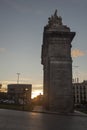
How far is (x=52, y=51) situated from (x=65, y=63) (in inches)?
103

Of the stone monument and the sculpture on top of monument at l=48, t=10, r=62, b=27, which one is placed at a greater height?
the sculpture on top of monument at l=48, t=10, r=62, b=27

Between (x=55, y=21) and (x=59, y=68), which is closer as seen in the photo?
(x=59, y=68)

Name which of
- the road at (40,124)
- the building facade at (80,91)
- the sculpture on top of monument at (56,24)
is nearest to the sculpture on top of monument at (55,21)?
the sculpture on top of monument at (56,24)

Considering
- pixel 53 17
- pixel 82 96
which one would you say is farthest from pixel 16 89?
pixel 53 17

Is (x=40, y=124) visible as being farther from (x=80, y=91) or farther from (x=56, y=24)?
(x=80, y=91)

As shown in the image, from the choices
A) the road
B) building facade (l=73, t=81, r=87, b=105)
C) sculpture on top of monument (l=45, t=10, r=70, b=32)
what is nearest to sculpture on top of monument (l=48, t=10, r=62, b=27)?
sculpture on top of monument (l=45, t=10, r=70, b=32)

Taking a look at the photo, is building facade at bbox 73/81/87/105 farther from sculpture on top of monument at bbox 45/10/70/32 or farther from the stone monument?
the stone monument

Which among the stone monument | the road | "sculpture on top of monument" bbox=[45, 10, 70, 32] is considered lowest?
the road

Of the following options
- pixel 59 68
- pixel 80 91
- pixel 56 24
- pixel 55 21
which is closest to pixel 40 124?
pixel 59 68

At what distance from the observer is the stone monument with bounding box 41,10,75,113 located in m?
38.0

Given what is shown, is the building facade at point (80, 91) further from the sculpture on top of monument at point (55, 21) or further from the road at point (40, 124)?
the road at point (40, 124)

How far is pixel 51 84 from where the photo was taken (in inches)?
1527

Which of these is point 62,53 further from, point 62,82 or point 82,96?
point 82,96

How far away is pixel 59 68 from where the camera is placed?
128 feet
